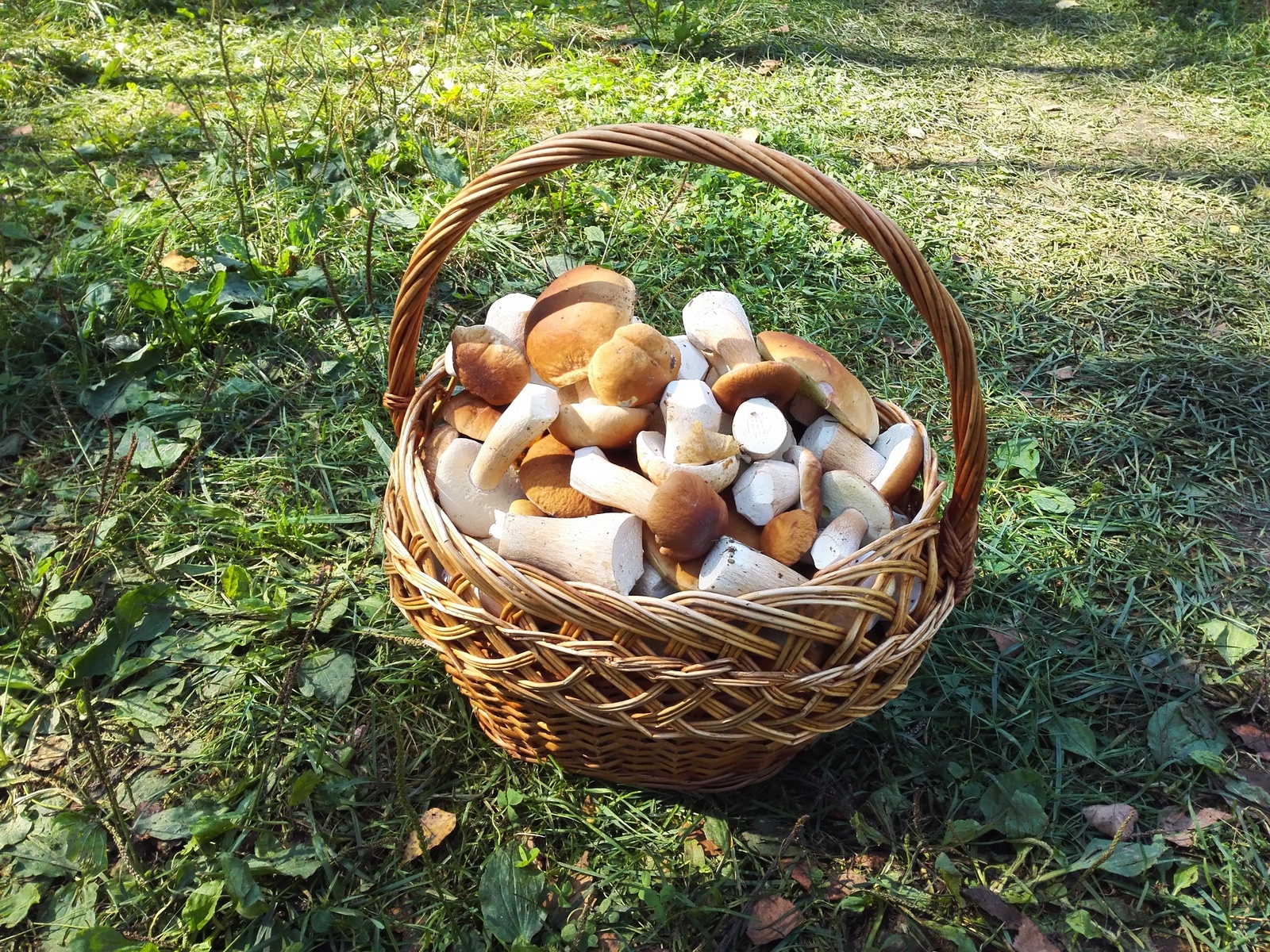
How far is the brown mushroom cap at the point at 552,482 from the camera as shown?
137 cm

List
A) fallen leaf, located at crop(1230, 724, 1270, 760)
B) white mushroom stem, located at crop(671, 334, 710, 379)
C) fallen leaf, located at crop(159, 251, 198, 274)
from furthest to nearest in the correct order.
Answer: fallen leaf, located at crop(159, 251, 198, 274)
fallen leaf, located at crop(1230, 724, 1270, 760)
white mushroom stem, located at crop(671, 334, 710, 379)

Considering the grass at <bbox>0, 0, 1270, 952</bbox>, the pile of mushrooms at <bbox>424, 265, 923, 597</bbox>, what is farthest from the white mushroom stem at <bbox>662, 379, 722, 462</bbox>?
the grass at <bbox>0, 0, 1270, 952</bbox>

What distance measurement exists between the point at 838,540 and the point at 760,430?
0.22 metres

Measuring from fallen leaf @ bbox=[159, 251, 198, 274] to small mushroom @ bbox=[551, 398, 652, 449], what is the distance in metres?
1.76

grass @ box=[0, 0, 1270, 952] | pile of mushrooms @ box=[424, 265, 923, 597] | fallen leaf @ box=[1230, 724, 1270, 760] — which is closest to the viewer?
pile of mushrooms @ box=[424, 265, 923, 597]

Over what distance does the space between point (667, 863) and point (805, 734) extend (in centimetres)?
37

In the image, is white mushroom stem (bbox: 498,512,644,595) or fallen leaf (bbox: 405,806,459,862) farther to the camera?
fallen leaf (bbox: 405,806,459,862)

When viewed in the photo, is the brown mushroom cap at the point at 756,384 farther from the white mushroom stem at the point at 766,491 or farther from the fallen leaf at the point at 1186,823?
the fallen leaf at the point at 1186,823

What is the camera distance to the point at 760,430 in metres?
1.39

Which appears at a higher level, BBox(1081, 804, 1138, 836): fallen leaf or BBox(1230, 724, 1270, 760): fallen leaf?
BBox(1081, 804, 1138, 836): fallen leaf

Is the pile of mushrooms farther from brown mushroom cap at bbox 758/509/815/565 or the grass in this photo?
the grass

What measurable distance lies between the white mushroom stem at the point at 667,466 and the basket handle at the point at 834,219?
335mm

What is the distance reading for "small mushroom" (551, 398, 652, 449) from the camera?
1383mm

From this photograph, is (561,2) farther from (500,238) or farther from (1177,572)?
(1177,572)
